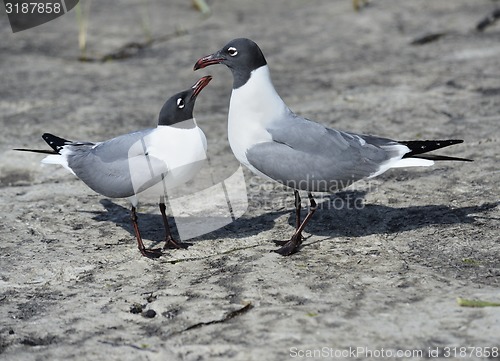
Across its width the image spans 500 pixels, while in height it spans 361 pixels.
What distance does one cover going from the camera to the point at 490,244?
431 centimetres

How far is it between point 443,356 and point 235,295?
3.65 feet

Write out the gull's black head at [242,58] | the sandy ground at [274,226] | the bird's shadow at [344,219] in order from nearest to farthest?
the sandy ground at [274,226], the gull's black head at [242,58], the bird's shadow at [344,219]

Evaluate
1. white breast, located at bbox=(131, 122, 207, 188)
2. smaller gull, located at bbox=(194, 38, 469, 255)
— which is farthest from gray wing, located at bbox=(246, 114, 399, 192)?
white breast, located at bbox=(131, 122, 207, 188)

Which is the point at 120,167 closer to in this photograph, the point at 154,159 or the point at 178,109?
the point at 154,159

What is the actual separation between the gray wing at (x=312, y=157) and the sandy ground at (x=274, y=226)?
424 mm

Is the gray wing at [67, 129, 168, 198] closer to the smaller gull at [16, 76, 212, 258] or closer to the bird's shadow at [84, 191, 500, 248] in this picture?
the smaller gull at [16, 76, 212, 258]

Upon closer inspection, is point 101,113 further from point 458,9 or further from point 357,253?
point 458,9

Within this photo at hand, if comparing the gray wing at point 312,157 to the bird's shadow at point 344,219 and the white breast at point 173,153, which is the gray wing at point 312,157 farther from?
the bird's shadow at point 344,219

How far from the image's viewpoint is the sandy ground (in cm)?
345

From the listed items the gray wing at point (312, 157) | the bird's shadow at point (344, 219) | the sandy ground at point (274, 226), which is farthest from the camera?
the bird's shadow at point (344, 219)

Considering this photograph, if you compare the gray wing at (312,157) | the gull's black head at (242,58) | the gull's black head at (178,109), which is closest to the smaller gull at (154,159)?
the gull's black head at (178,109)

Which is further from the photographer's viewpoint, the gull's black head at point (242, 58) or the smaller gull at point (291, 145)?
the gull's black head at point (242, 58)

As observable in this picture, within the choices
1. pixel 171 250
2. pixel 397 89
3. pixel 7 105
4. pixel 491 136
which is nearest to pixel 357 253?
pixel 171 250

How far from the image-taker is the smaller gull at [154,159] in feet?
14.5
